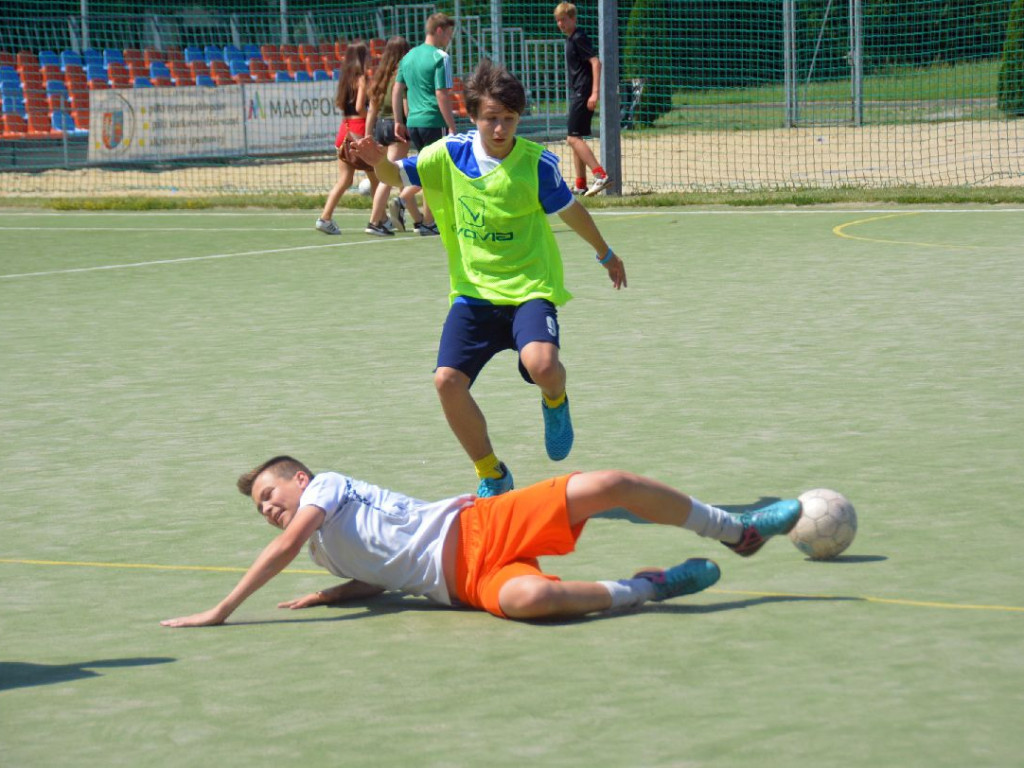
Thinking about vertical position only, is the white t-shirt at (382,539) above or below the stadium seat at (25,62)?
below

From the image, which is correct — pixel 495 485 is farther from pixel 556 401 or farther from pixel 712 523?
pixel 712 523

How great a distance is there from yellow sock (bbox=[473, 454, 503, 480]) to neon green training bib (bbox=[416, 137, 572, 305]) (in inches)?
25.2

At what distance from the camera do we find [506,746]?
4.00m

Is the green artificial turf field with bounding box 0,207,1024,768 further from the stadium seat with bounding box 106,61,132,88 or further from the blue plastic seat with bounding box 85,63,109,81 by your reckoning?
the blue plastic seat with bounding box 85,63,109,81

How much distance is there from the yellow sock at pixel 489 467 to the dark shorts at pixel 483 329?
319 millimetres

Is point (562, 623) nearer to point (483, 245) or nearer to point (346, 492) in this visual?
point (346, 492)

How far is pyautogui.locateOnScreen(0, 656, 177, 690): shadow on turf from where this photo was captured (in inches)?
184

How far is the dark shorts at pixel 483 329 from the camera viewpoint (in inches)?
262

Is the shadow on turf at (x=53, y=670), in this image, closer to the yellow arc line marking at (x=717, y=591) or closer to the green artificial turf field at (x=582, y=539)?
the green artificial turf field at (x=582, y=539)

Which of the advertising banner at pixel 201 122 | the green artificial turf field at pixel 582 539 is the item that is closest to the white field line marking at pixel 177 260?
the green artificial turf field at pixel 582 539

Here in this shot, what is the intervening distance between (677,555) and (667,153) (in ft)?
78.6

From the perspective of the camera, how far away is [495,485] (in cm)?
663

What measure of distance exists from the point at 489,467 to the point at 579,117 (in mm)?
13830

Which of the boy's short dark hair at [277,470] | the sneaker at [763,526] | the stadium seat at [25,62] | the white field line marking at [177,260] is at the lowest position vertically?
the white field line marking at [177,260]
